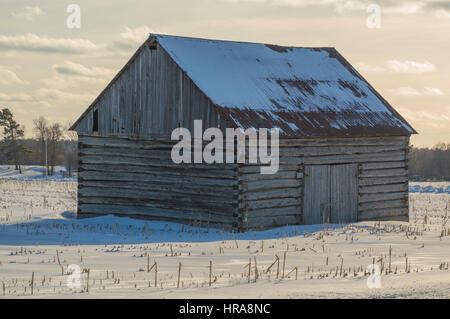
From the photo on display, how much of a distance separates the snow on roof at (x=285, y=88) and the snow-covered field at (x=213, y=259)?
3277mm

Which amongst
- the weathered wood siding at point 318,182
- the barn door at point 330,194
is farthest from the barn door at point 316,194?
the weathered wood siding at point 318,182

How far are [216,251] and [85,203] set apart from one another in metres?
9.62

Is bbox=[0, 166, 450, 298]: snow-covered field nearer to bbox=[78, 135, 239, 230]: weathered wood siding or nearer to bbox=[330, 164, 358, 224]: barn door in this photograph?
bbox=[78, 135, 239, 230]: weathered wood siding

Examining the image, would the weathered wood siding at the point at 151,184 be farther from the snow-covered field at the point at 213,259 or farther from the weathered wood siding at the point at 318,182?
the weathered wood siding at the point at 318,182

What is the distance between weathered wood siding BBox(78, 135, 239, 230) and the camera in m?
19.7

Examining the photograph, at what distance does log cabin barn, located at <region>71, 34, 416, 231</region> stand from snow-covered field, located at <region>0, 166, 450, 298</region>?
86 centimetres

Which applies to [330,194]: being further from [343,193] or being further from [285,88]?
[285,88]

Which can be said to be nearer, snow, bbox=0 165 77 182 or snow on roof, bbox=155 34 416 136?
snow on roof, bbox=155 34 416 136

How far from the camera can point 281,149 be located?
2034 centimetres

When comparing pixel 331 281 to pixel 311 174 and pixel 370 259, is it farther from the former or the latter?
pixel 311 174

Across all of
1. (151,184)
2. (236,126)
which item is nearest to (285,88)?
(236,126)

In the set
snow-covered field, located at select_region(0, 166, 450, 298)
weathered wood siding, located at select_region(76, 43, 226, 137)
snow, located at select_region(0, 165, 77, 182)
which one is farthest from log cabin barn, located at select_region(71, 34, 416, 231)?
snow, located at select_region(0, 165, 77, 182)

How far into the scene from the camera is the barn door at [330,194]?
21.2m
